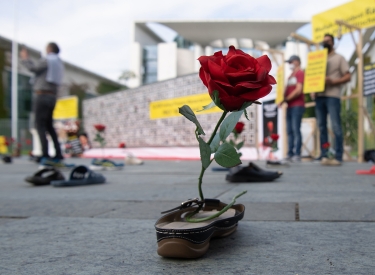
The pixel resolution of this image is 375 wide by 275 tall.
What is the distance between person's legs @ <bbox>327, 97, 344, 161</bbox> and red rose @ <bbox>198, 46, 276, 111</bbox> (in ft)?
16.1

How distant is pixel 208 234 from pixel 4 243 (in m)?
0.75

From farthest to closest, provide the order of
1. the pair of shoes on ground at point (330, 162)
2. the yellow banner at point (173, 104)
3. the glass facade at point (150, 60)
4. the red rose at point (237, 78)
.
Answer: the glass facade at point (150, 60)
the yellow banner at point (173, 104)
the pair of shoes on ground at point (330, 162)
the red rose at point (237, 78)

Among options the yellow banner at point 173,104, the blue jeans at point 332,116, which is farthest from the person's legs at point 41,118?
the yellow banner at point 173,104

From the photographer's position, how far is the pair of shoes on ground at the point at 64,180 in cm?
331

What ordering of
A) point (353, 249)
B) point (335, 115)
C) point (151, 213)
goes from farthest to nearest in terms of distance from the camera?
point (335, 115)
point (151, 213)
point (353, 249)

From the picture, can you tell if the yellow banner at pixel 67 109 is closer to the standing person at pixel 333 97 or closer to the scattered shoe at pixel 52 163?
the scattered shoe at pixel 52 163

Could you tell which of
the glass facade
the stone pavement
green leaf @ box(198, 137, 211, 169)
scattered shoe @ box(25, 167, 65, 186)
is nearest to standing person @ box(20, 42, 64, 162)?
scattered shoe @ box(25, 167, 65, 186)

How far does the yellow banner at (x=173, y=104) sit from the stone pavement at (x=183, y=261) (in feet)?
24.4

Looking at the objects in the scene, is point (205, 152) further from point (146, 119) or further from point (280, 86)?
point (146, 119)

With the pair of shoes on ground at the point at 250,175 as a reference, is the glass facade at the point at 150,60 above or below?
above

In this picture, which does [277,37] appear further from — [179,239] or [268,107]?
[179,239]

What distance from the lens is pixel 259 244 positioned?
49.0 inches

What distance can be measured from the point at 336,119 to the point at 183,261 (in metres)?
4.92

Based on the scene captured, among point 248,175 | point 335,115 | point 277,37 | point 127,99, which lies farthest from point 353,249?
point 277,37
